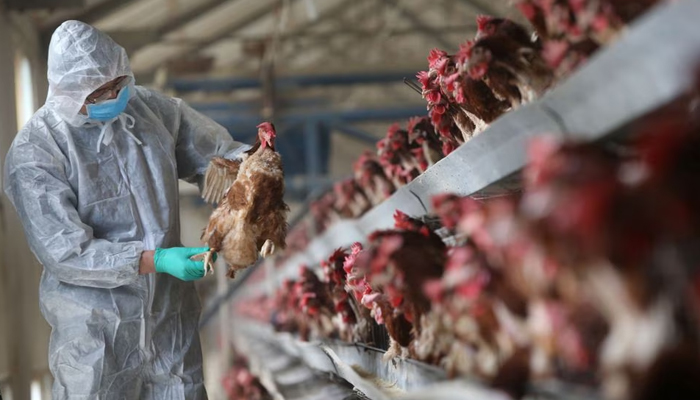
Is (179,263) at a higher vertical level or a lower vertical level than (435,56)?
lower

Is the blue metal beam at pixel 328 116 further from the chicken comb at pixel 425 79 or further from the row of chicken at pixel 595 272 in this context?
the row of chicken at pixel 595 272

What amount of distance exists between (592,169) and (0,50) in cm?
551

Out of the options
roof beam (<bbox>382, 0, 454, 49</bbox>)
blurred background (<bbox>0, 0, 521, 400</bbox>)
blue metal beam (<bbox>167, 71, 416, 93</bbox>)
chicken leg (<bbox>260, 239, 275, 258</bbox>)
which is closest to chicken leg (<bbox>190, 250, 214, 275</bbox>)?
chicken leg (<bbox>260, 239, 275, 258</bbox>)

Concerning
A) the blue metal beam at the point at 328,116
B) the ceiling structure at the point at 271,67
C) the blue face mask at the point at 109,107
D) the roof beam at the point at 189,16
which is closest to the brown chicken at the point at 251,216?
the blue face mask at the point at 109,107

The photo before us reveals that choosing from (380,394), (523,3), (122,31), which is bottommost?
(380,394)

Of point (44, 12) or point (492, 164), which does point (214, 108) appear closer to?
point (44, 12)

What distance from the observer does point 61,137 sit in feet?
12.1

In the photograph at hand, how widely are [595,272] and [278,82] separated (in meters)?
9.61

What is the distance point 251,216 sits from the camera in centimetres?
362

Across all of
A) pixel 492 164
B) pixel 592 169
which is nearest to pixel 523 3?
pixel 492 164

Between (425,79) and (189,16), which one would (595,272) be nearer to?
(425,79)

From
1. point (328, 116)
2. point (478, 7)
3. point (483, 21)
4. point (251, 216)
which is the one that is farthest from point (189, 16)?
point (483, 21)

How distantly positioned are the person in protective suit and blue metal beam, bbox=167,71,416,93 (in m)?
6.60

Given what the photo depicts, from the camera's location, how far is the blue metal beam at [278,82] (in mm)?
10422
